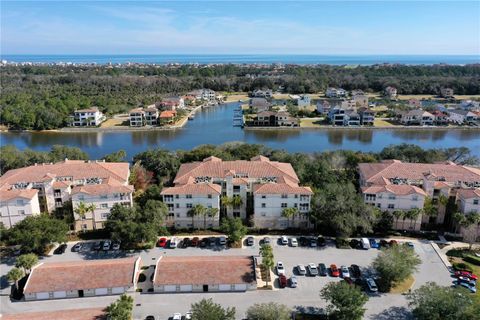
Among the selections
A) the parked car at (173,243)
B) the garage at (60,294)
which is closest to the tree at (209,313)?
the garage at (60,294)

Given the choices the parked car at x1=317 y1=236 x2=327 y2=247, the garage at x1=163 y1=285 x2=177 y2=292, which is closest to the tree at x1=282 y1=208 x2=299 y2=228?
the parked car at x1=317 y1=236 x2=327 y2=247

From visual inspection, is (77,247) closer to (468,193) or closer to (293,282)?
(293,282)

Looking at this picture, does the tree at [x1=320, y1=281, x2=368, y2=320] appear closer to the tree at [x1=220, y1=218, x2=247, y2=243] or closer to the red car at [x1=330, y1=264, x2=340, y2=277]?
the red car at [x1=330, y1=264, x2=340, y2=277]

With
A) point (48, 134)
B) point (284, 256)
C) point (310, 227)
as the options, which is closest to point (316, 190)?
point (310, 227)

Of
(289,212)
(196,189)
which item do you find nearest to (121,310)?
(196,189)

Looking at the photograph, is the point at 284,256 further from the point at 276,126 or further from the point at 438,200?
the point at 276,126

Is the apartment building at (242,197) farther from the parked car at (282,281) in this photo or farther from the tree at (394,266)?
the tree at (394,266)
